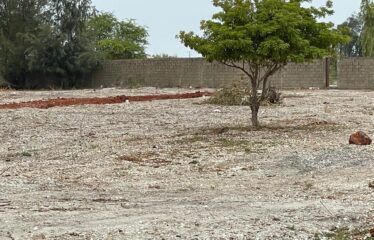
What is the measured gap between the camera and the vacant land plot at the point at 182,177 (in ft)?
23.8

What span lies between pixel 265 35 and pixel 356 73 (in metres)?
29.7

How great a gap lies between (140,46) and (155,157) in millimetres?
64192

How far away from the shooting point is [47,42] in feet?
172

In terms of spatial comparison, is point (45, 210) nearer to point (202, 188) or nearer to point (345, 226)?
point (202, 188)

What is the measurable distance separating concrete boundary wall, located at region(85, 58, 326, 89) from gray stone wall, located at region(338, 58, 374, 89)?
122cm

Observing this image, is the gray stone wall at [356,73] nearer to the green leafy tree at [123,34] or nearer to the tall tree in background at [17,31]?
the tall tree in background at [17,31]

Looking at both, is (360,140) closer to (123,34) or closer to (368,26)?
(368,26)

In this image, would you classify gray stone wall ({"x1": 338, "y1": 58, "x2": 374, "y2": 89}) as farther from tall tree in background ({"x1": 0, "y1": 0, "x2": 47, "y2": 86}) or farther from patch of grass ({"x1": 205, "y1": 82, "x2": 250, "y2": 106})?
tall tree in background ({"x1": 0, "y1": 0, "x2": 47, "y2": 86})

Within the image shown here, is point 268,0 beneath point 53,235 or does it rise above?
above

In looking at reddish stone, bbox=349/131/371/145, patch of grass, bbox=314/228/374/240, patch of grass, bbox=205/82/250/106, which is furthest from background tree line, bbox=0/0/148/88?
patch of grass, bbox=314/228/374/240

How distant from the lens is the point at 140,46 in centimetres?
7644

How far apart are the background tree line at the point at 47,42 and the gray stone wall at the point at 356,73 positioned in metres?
18.9

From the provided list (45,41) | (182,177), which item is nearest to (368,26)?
(45,41)

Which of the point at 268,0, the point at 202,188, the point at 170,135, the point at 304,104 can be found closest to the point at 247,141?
the point at 170,135
